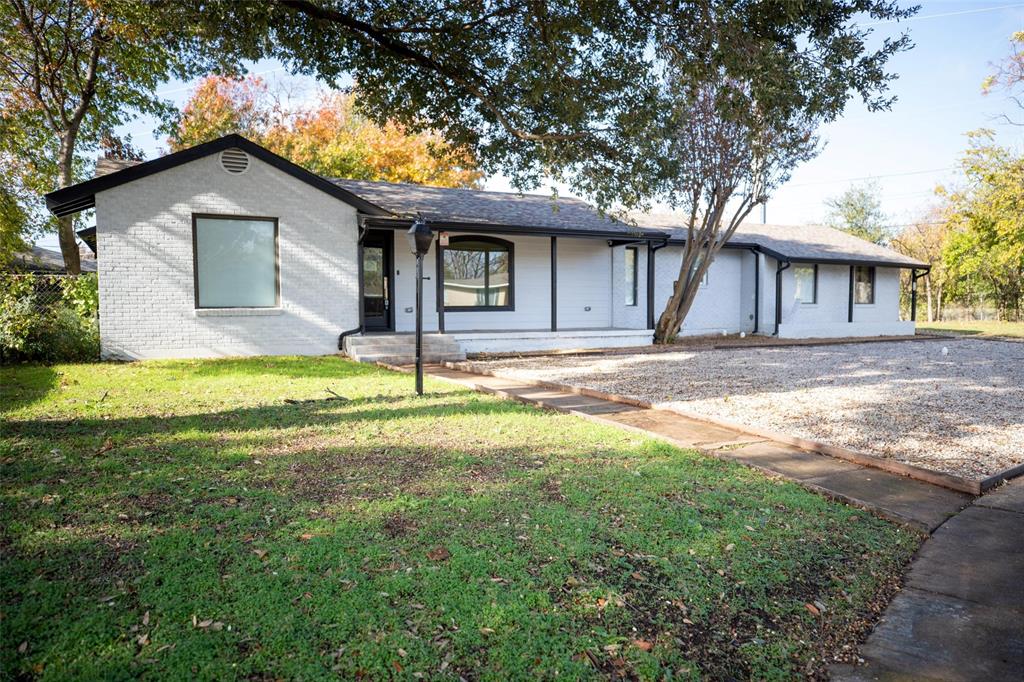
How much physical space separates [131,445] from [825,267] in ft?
71.1

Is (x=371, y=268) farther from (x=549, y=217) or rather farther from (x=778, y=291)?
(x=778, y=291)

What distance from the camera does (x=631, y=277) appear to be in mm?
18047

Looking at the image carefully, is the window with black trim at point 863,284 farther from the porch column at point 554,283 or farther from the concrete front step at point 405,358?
the concrete front step at point 405,358

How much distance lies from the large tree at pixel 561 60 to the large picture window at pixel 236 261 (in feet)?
10.3

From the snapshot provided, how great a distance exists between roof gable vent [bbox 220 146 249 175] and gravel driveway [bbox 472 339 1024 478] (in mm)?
5871

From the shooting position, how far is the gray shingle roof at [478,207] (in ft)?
48.1

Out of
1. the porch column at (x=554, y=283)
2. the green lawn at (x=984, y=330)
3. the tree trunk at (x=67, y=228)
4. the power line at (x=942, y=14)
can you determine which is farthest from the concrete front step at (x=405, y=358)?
the green lawn at (x=984, y=330)

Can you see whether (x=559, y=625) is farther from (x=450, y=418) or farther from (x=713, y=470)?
(x=450, y=418)

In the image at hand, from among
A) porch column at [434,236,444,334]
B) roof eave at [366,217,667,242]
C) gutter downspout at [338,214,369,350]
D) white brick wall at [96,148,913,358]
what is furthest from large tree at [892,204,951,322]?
gutter downspout at [338,214,369,350]

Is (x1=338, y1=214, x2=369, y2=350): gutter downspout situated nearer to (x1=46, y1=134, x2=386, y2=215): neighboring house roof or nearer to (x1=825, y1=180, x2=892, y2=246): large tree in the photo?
(x1=46, y1=134, x2=386, y2=215): neighboring house roof

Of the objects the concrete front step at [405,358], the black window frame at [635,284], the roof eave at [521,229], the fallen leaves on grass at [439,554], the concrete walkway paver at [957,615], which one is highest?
the roof eave at [521,229]

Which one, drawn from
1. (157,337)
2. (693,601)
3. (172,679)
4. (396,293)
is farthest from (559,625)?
(396,293)

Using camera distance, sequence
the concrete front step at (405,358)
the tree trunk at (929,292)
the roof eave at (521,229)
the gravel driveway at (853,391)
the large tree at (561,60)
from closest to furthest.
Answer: the gravel driveway at (853,391) → the large tree at (561,60) → the concrete front step at (405,358) → the roof eave at (521,229) → the tree trunk at (929,292)

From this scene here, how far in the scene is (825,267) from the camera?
69.4ft
